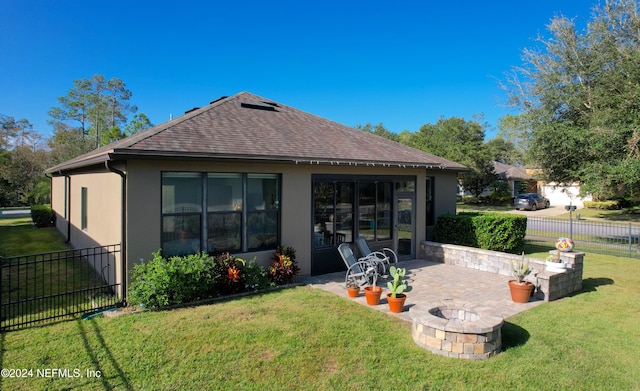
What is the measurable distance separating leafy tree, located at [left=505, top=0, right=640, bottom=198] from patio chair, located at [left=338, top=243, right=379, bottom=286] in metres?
8.40

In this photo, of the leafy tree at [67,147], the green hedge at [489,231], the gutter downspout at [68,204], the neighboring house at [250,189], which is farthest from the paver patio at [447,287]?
the leafy tree at [67,147]

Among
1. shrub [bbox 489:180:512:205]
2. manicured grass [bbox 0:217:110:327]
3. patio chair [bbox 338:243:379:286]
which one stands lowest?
manicured grass [bbox 0:217:110:327]

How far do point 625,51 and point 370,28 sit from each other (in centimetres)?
1060

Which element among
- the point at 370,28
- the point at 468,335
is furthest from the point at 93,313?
the point at 370,28

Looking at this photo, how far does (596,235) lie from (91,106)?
5161 centimetres

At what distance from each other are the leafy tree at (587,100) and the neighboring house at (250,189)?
4.10 m

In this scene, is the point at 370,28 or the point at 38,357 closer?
the point at 38,357

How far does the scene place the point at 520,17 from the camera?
15578 mm

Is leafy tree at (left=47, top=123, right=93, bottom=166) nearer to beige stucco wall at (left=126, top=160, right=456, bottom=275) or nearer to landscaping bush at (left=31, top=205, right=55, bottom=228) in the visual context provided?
landscaping bush at (left=31, top=205, right=55, bottom=228)

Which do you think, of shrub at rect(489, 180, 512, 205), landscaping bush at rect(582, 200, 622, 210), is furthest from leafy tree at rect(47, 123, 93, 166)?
landscaping bush at rect(582, 200, 622, 210)

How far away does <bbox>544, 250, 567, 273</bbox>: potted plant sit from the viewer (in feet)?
26.5

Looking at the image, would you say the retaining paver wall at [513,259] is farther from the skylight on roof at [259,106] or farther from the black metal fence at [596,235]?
the skylight on roof at [259,106]

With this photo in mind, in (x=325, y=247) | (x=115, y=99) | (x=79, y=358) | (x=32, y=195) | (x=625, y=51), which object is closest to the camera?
(x=79, y=358)

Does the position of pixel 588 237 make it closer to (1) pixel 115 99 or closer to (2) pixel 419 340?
(2) pixel 419 340
